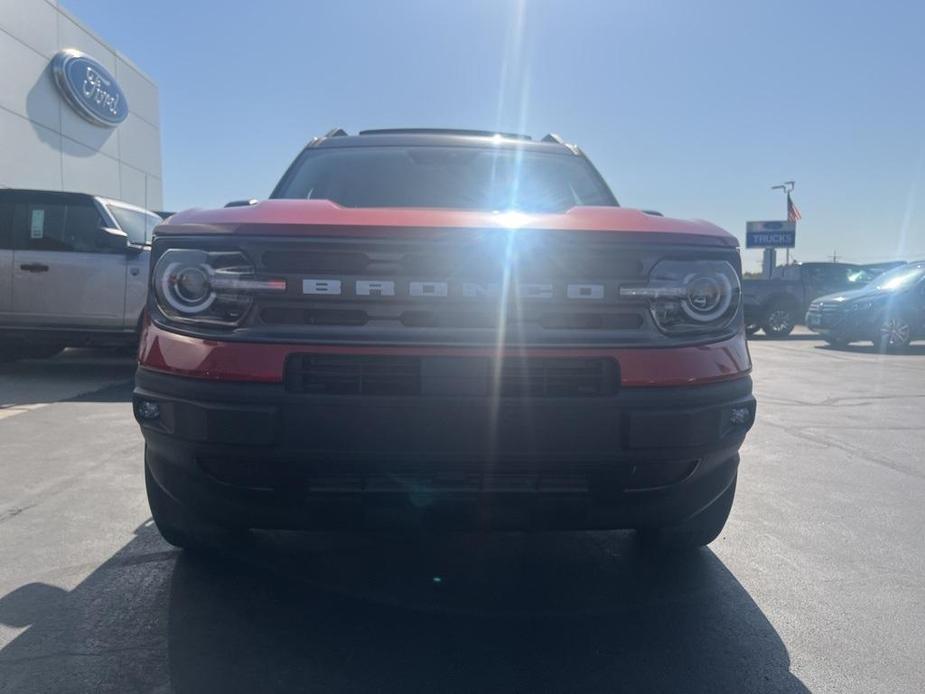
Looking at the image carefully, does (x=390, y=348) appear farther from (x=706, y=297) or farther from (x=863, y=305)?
(x=863, y=305)

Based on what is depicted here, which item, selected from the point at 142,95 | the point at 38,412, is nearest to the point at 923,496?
the point at 38,412

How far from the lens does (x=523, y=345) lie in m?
2.21

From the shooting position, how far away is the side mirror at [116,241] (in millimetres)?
7398

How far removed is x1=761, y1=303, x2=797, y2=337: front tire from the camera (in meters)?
17.9

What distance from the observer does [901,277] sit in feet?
48.6

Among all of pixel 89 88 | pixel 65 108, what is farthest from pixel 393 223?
pixel 89 88

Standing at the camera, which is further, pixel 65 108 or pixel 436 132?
pixel 65 108

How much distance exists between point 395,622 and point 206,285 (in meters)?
1.28

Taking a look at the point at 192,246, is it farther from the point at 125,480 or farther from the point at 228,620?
the point at 125,480

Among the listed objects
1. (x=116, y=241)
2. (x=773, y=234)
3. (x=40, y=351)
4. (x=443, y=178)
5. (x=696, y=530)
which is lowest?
(x=40, y=351)

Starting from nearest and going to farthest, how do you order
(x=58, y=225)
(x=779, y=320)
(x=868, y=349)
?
(x=58, y=225) < (x=868, y=349) < (x=779, y=320)

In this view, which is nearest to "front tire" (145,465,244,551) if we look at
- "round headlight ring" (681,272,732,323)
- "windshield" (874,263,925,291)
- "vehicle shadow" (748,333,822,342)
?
"round headlight ring" (681,272,732,323)

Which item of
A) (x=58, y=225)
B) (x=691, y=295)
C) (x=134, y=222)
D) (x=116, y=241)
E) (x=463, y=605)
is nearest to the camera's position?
(x=691, y=295)

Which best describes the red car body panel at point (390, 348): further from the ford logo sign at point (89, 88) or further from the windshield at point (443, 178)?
the ford logo sign at point (89, 88)
